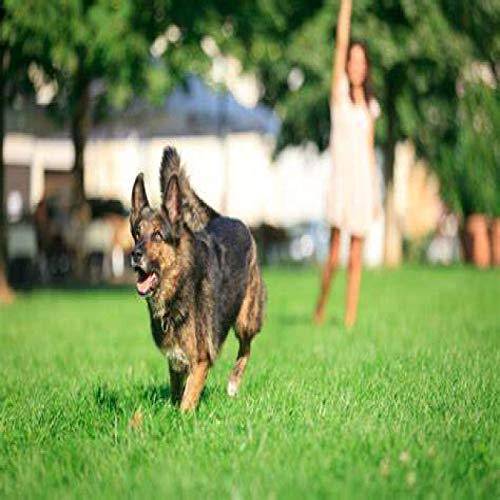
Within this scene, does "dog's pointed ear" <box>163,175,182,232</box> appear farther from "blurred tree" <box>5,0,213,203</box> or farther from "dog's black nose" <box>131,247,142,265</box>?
"blurred tree" <box>5,0,213,203</box>

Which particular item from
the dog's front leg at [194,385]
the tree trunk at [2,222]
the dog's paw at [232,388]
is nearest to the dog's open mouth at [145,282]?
the dog's front leg at [194,385]

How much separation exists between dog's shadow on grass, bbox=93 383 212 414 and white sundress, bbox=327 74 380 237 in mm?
5277

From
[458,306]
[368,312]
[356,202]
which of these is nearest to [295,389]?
[356,202]

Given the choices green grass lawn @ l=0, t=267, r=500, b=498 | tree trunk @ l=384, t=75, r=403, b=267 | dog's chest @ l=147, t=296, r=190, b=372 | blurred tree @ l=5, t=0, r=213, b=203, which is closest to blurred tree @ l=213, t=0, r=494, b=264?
tree trunk @ l=384, t=75, r=403, b=267

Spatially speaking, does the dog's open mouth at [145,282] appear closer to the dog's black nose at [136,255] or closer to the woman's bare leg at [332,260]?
the dog's black nose at [136,255]

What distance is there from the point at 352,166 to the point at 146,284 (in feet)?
22.8

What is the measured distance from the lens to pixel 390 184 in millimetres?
34094

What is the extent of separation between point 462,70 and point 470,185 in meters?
4.44

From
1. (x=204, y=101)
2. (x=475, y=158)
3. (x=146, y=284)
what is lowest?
(x=146, y=284)

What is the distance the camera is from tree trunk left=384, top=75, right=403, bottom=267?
3192cm

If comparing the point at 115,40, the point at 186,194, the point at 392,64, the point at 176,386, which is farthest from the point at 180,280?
the point at 392,64

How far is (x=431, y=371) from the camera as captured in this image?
29.7ft

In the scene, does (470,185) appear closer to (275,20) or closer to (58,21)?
(275,20)

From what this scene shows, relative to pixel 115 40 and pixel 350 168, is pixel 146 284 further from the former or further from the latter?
pixel 115 40
